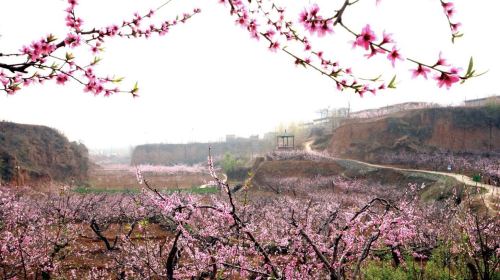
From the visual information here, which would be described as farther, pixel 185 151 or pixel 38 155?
pixel 185 151

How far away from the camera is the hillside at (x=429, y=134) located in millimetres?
46281

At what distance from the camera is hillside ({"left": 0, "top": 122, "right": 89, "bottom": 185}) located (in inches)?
1500

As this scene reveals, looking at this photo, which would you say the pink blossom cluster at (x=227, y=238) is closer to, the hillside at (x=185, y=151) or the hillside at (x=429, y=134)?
the hillside at (x=429, y=134)

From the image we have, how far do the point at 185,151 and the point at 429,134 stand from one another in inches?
2737

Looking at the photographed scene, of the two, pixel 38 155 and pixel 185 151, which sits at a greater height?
pixel 38 155

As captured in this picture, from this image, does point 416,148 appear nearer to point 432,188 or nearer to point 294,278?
point 432,188

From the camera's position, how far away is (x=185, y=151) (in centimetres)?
10200

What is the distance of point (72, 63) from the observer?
3.48 metres

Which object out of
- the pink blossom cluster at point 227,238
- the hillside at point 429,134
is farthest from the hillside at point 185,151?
the pink blossom cluster at point 227,238

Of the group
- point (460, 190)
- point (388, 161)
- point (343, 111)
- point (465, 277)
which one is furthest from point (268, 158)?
point (343, 111)

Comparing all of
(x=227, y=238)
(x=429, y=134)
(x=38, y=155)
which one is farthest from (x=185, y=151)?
(x=227, y=238)

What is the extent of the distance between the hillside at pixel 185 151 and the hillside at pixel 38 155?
42.9 metres

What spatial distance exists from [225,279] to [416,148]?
44.6 meters

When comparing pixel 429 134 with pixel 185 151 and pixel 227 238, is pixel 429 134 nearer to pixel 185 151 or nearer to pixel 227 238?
pixel 227 238
